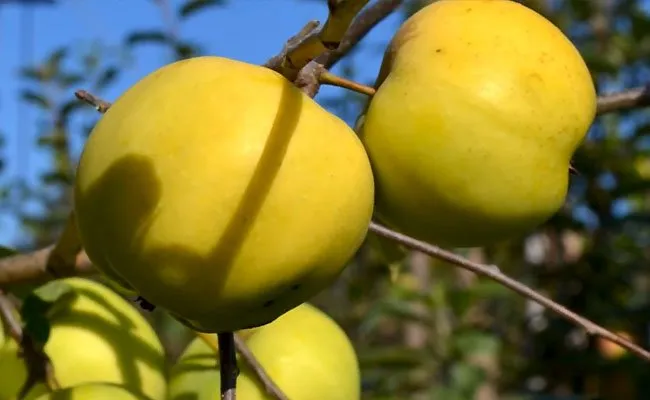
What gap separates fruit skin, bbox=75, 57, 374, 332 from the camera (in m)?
0.60

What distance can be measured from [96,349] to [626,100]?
56 centimetres

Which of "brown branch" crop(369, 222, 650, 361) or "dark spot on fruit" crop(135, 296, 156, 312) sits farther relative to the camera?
"brown branch" crop(369, 222, 650, 361)

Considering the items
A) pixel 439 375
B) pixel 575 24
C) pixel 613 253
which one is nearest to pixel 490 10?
pixel 439 375

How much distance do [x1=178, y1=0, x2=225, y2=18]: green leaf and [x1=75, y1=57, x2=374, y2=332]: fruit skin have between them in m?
2.16

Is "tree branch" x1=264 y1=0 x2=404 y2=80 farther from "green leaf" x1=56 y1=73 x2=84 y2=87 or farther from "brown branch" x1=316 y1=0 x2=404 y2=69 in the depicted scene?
"green leaf" x1=56 y1=73 x2=84 y2=87

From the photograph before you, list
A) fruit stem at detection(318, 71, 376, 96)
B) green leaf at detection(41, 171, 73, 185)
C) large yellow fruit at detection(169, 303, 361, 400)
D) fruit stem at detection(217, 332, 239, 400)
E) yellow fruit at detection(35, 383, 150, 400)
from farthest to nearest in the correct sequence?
green leaf at detection(41, 171, 73, 185) < large yellow fruit at detection(169, 303, 361, 400) < yellow fruit at detection(35, 383, 150, 400) < fruit stem at detection(318, 71, 376, 96) < fruit stem at detection(217, 332, 239, 400)

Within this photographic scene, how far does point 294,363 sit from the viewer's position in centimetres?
96

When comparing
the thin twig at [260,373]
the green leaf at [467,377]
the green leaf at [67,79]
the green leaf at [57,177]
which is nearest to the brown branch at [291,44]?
the thin twig at [260,373]

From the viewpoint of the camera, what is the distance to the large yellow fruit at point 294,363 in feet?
3.11

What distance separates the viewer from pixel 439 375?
82.3 inches

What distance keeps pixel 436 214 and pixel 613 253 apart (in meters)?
1.69

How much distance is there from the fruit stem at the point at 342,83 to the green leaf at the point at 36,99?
2442 millimetres

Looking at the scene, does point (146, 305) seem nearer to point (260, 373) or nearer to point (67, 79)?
point (260, 373)

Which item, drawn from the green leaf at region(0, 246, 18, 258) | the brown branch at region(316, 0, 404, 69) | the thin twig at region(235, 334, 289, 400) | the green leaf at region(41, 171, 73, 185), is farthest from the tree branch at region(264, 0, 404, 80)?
the green leaf at region(41, 171, 73, 185)
